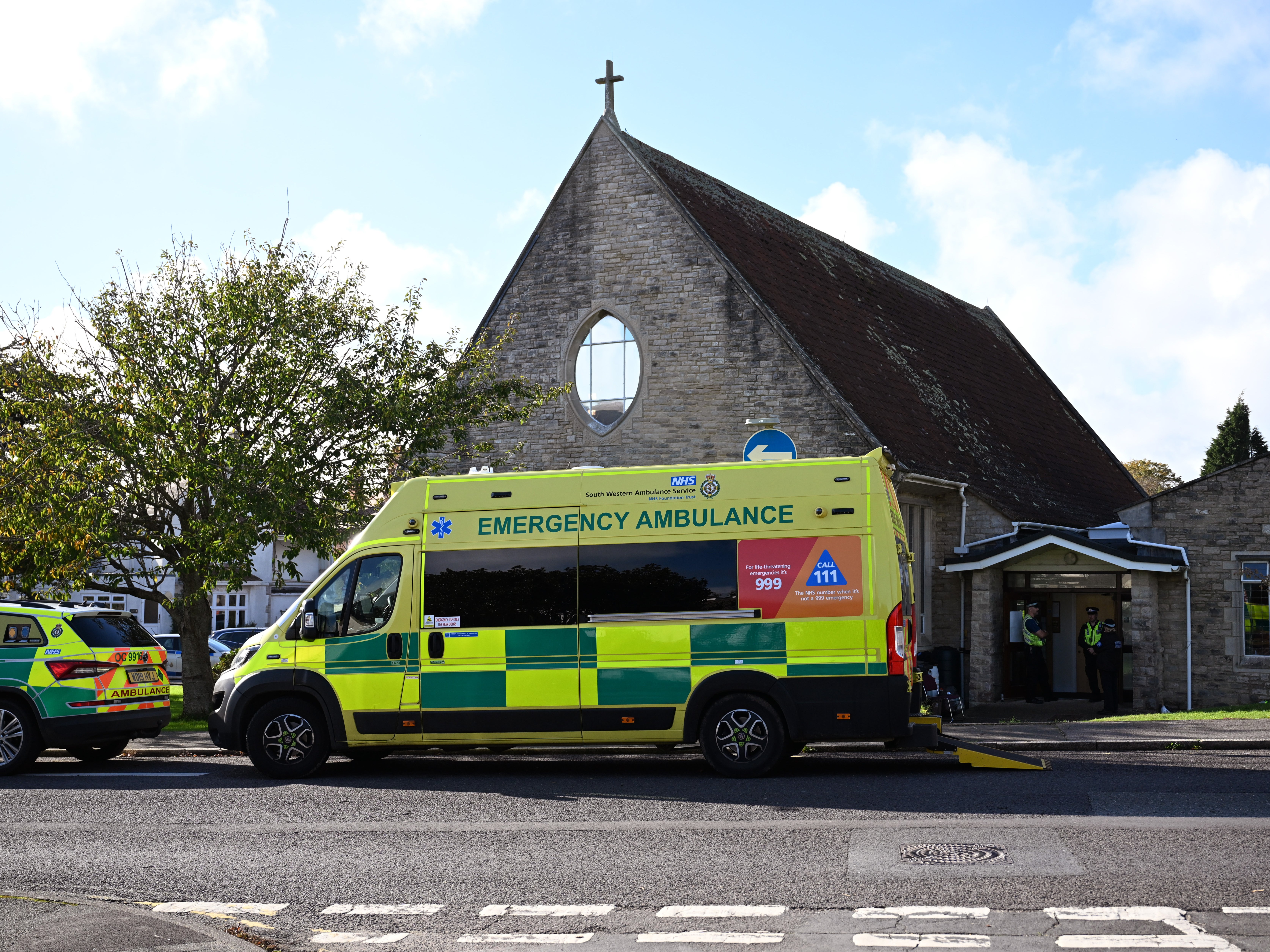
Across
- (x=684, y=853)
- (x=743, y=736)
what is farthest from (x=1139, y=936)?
(x=743, y=736)

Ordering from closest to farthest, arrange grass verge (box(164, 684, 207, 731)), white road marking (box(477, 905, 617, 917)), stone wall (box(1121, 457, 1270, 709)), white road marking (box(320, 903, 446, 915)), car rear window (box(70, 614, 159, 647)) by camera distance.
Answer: white road marking (box(477, 905, 617, 917)), white road marking (box(320, 903, 446, 915)), car rear window (box(70, 614, 159, 647)), grass verge (box(164, 684, 207, 731)), stone wall (box(1121, 457, 1270, 709))

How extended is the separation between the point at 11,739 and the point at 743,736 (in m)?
7.51

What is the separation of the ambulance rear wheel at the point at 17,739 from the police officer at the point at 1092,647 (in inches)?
593

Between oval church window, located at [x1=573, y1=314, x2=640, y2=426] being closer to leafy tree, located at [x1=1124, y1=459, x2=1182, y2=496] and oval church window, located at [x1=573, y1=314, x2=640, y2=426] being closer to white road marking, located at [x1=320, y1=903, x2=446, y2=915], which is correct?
white road marking, located at [x1=320, y1=903, x2=446, y2=915]

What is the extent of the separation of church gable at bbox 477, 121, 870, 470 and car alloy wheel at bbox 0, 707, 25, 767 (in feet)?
39.6

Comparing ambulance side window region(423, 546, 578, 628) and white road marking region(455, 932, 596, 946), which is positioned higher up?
ambulance side window region(423, 546, 578, 628)

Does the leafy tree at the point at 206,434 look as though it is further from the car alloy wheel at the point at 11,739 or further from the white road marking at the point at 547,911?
the white road marking at the point at 547,911

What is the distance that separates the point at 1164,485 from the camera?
68.1 meters

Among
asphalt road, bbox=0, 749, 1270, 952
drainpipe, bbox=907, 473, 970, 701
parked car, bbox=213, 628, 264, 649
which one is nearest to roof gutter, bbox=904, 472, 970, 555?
drainpipe, bbox=907, 473, 970, 701

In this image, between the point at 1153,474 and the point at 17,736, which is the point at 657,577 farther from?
the point at 1153,474

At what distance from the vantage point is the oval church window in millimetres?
23609

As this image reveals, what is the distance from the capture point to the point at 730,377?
22562 millimetres

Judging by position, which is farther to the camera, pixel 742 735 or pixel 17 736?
pixel 17 736

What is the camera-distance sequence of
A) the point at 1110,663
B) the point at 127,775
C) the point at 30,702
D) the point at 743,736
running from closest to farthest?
the point at 743,736, the point at 127,775, the point at 30,702, the point at 1110,663
